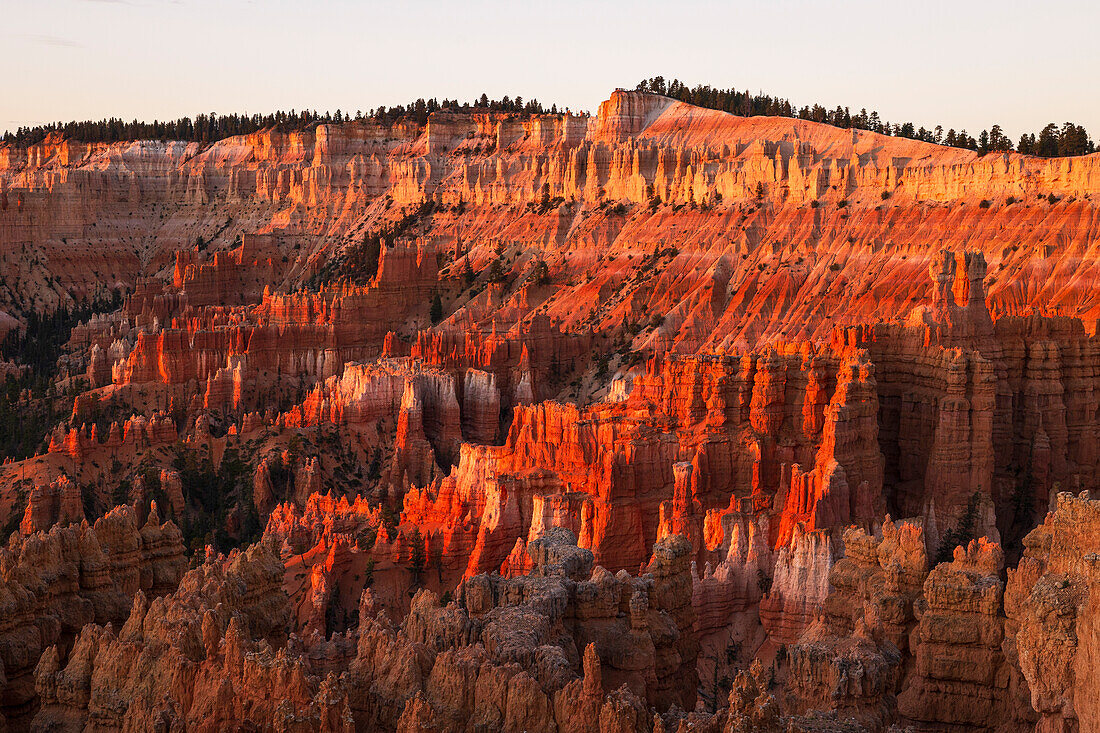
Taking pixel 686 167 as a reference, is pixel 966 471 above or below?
below

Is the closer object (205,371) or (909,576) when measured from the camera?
(909,576)

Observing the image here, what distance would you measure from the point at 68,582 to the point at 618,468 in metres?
19.8

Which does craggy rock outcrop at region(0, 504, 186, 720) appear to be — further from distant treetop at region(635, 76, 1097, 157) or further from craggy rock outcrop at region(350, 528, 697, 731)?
distant treetop at region(635, 76, 1097, 157)

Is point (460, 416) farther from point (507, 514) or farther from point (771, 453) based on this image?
point (771, 453)

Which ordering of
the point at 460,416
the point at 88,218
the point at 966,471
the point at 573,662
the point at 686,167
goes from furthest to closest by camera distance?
the point at 88,218, the point at 686,167, the point at 460,416, the point at 966,471, the point at 573,662

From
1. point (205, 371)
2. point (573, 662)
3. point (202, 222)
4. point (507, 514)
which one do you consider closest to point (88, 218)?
point (202, 222)

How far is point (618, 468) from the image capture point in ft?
132

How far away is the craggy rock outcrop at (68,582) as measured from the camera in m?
21.8

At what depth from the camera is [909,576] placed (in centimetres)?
2506

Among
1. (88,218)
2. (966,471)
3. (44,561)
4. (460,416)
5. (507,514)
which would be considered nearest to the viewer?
(44,561)

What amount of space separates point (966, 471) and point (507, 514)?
1504 cm

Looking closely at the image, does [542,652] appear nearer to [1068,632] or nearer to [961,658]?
[961,658]

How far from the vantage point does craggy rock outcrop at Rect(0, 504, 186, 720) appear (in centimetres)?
2183

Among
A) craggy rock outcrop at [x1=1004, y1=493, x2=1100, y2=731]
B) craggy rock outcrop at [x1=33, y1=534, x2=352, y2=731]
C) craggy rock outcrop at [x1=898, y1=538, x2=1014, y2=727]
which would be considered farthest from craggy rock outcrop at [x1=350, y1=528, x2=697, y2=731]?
craggy rock outcrop at [x1=1004, y1=493, x2=1100, y2=731]
